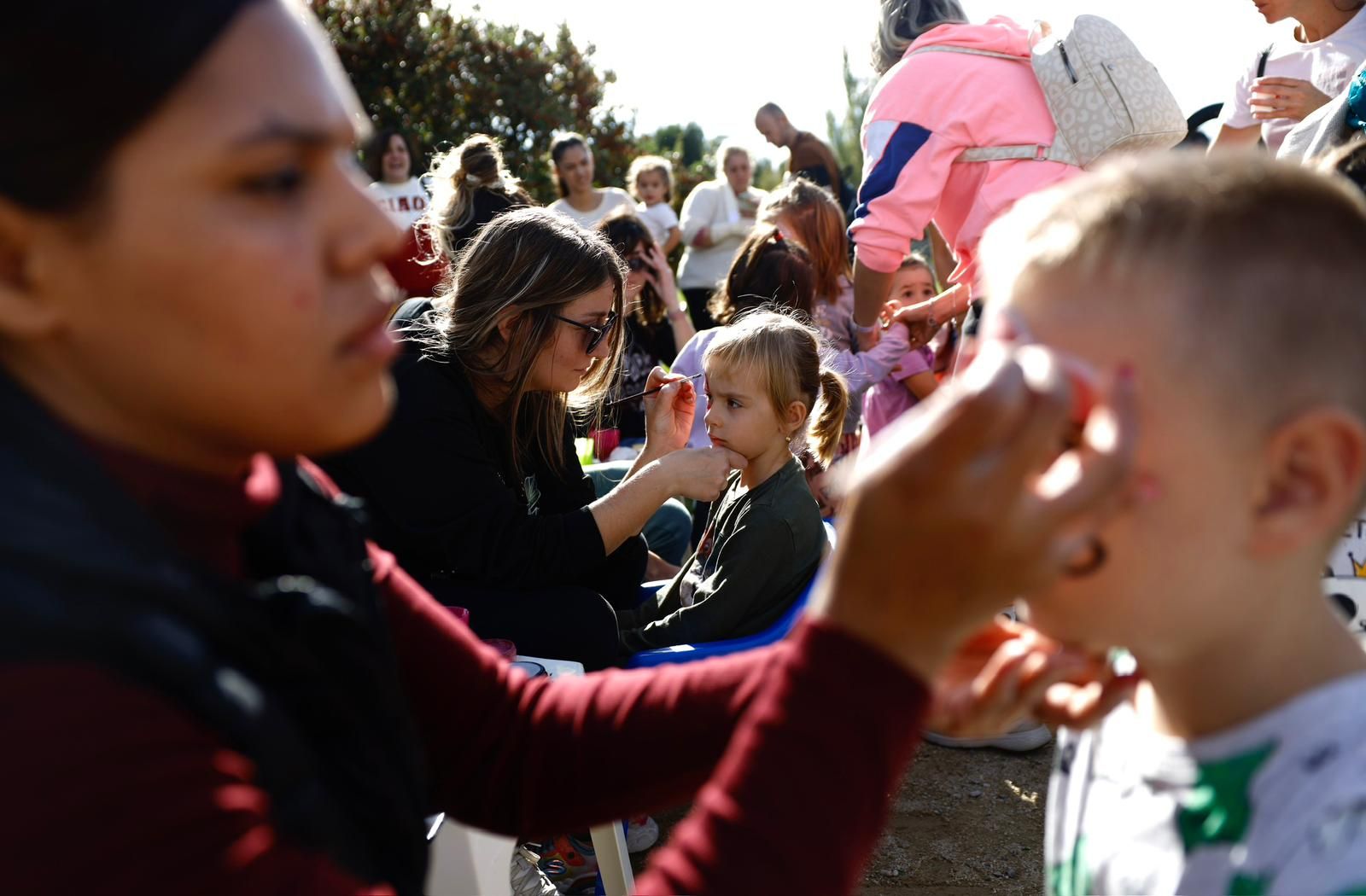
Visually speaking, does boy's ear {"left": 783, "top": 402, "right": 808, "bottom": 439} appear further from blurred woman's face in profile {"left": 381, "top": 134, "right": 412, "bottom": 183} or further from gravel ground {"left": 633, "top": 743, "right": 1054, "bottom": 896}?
blurred woman's face in profile {"left": 381, "top": 134, "right": 412, "bottom": 183}

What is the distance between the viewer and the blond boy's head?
3.02 ft

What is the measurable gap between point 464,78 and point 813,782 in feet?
45.1

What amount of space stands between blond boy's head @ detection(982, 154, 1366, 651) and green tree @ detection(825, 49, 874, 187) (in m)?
13.8

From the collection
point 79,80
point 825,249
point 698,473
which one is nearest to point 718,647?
point 698,473

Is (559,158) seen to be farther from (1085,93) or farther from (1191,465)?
(1191,465)

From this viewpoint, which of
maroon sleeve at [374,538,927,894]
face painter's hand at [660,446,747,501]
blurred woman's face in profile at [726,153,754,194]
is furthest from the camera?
blurred woman's face in profile at [726,153,754,194]

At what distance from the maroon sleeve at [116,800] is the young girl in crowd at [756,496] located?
6.99ft

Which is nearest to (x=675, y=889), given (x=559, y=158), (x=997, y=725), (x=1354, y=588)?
(x=997, y=725)

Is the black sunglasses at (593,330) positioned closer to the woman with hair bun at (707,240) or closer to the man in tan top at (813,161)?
the woman with hair bun at (707,240)

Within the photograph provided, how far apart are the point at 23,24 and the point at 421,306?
2.49m

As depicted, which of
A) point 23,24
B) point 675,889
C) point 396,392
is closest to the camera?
point 23,24

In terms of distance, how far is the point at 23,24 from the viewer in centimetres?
74

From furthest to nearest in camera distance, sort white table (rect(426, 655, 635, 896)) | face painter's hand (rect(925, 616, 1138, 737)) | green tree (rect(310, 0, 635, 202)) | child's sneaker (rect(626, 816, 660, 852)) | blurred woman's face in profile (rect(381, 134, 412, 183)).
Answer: green tree (rect(310, 0, 635, 202))
blurred woman's face in profile (rect(381, 134, 412, 183))
child's sneaker (rect(626, 816, 660, 852))
white table (rect(426, 655, 635, 896))
face painter's hand (rect(925, 616, 1138, 737))

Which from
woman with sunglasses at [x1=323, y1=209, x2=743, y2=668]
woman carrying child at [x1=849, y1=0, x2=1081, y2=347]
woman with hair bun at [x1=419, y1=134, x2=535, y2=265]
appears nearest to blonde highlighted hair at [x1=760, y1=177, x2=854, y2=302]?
woman with hair bun at [x1=419, y1=134, x2=535, y2=265]
